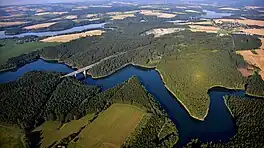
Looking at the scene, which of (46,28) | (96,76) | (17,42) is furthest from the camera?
(46,28)

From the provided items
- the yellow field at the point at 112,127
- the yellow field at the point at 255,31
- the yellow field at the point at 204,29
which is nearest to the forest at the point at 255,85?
the yellow field at the point at 112,127

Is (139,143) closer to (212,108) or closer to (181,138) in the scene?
(181,138)

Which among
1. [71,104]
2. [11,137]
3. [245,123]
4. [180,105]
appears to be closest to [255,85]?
[180,105]

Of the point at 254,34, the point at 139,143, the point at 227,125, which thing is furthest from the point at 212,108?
the point at 254,34

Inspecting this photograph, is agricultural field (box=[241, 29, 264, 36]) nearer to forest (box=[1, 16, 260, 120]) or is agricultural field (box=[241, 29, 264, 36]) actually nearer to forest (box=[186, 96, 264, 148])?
forest (box=[1, 16, 260, 120])

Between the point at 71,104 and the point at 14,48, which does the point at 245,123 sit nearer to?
the point at 71,104
